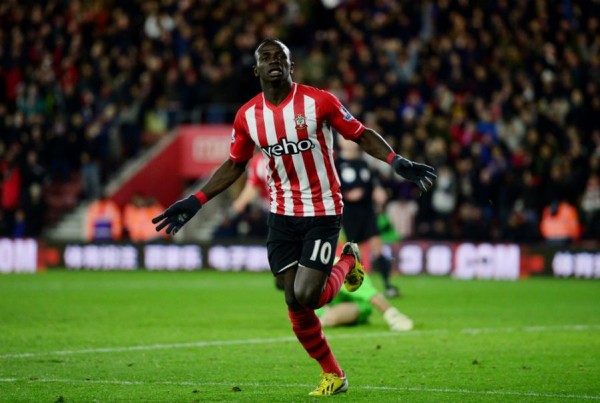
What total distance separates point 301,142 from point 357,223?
6630 millimetres

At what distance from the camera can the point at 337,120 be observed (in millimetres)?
7625

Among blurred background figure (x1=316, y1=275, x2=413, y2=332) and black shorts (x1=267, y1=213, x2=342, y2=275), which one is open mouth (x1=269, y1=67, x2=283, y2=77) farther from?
blurred background figure (x1=316, y1=275, x2=413, y2=332)

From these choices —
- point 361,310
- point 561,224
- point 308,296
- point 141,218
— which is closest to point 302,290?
point 308,296

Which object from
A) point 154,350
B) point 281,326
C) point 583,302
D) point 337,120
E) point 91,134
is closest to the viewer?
point 337,120

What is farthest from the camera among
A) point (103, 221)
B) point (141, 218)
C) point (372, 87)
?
point (141, 218)

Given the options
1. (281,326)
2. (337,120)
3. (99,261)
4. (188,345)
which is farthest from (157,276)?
(337,120)

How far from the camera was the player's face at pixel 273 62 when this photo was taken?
751 cm

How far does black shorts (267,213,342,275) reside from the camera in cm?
754

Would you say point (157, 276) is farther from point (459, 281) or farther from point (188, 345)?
point (188, 345)

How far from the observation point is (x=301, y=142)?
759cm

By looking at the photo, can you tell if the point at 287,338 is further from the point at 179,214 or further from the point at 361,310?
the point at 179,214

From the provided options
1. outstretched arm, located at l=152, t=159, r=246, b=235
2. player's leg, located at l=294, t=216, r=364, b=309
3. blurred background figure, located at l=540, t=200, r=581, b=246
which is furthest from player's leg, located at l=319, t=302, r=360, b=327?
blurred background figure, located at l=540, t=200, r=581, b=246

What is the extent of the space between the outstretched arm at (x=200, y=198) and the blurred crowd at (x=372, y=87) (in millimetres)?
14610

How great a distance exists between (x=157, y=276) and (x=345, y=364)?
13.6 metres
